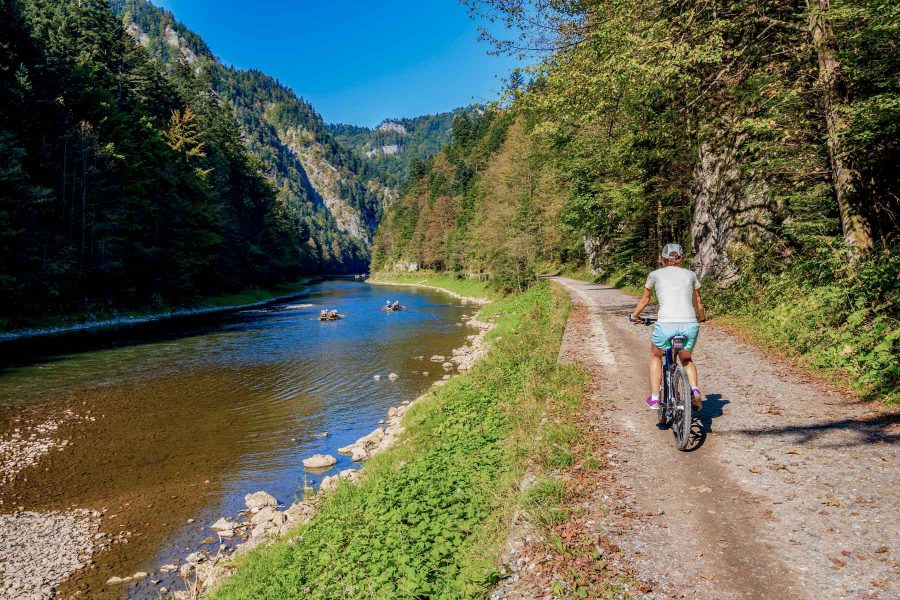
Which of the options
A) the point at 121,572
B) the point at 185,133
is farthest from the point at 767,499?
the point at 185,133

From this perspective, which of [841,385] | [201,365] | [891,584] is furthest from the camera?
[201,365]

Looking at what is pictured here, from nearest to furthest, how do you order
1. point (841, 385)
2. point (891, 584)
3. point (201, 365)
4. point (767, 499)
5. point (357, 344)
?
point (891, 584), point (767, 499), point (841, 385), point (201, 365), point (357, 344)

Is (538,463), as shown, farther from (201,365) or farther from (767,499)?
(201,365)

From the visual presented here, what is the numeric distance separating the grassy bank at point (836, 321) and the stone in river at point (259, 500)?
39.5 ft

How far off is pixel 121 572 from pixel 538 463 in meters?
8.19

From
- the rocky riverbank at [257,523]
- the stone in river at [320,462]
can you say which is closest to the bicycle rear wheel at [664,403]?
the rocky riverbank at [257,523]

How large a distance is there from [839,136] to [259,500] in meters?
15.1

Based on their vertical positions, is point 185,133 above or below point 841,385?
above

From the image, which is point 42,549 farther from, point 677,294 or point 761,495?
point 677,294

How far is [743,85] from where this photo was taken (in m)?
13.0

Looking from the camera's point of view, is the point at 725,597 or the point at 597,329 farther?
the point at 597,329

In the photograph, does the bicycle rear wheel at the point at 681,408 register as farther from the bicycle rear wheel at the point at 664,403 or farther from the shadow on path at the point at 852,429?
the shadow on path at the point at 852,429

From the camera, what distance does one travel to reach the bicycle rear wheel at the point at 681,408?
633cm

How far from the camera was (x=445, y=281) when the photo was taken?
3467 inches
